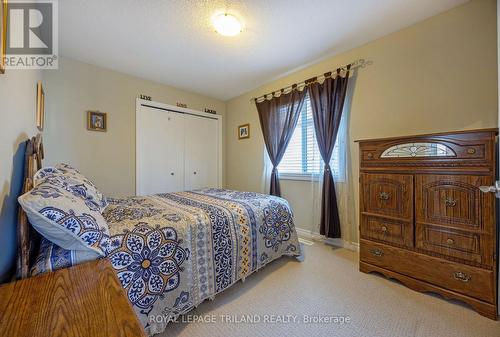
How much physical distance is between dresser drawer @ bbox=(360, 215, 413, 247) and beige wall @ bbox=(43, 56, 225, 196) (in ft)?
10.4

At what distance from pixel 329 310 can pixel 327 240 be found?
135cm

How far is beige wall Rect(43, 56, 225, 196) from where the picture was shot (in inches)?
102

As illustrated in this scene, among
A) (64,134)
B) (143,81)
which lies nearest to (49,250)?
(64,134)

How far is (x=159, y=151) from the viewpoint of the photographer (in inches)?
136

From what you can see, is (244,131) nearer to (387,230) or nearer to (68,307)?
(387,230)

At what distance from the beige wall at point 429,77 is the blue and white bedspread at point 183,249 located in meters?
1.42

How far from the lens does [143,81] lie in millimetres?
3289

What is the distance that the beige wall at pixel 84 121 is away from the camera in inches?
102

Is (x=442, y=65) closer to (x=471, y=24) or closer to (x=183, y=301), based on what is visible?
(x=471, y=24)

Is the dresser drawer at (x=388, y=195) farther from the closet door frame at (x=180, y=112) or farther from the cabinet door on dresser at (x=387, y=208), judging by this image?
the closet door frame at (x=180, y=112)

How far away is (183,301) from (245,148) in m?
2.88

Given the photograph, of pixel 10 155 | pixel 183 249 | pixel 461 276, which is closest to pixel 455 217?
pixel 461 276

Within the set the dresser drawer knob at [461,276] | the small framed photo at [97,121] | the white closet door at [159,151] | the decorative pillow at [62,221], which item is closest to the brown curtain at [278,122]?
the white closet door at [159,151]

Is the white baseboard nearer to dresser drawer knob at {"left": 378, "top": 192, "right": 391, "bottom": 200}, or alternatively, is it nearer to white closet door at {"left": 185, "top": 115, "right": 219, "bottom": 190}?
dresser drawer knob at {"left": 378, "top": 192, "right": 391, "bottom": 200}
